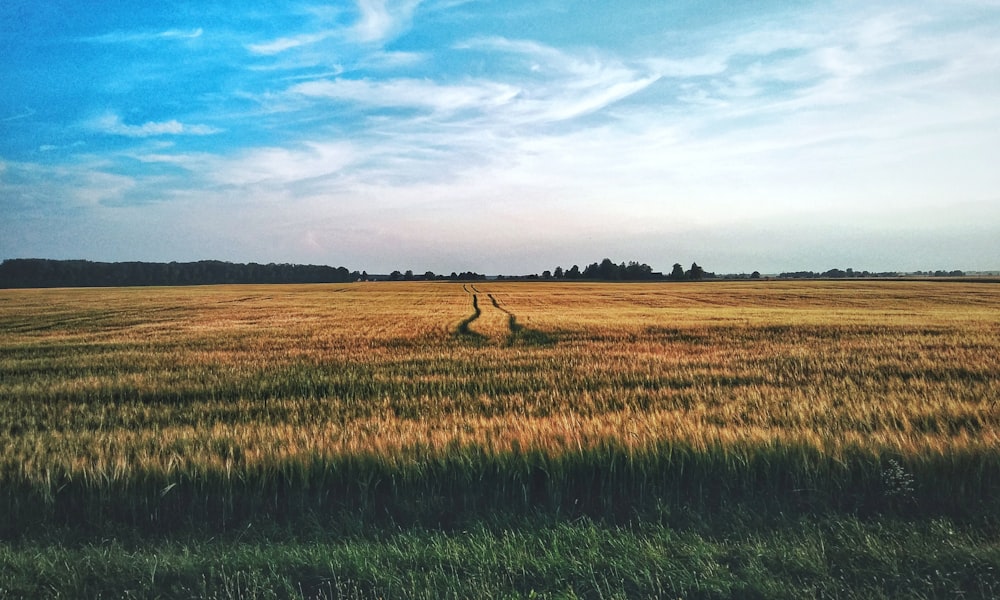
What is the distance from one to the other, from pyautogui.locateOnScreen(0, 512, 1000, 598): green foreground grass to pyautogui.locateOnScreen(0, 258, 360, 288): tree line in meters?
162

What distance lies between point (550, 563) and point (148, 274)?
580 feet

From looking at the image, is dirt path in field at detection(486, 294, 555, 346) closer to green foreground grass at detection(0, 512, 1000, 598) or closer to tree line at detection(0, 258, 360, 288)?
green foreground grass at detection(0, 512, 1000, 598)

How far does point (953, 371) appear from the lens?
12.1m

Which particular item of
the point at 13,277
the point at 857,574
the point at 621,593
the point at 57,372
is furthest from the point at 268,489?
the point at 13,277

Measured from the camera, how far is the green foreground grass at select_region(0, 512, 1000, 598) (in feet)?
10.9

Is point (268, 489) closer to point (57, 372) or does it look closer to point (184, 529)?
point (184, 529)

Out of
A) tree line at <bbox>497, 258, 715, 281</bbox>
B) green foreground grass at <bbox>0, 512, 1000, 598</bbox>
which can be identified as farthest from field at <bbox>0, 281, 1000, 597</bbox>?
tree line at <bbox>497, 258, 715, 281</bbox>

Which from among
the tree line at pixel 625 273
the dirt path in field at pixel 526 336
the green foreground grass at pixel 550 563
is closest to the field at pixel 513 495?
the green foreground grass at pixel 550 563

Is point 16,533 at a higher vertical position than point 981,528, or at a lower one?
lower

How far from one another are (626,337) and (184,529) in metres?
18.0

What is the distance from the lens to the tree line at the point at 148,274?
13100 cm

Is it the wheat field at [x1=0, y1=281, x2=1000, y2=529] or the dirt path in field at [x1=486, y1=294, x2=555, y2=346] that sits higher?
the wheat field at [x1=0, y1=281, x2=1000, y2=529]

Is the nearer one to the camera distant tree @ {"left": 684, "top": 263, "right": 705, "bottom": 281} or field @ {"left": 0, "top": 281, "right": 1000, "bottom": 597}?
field @ {"left": 0, "top": 281, "right": 1000, "bottom": 597}

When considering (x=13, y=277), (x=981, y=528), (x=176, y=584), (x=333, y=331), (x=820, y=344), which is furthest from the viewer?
(x=13, y=277)
